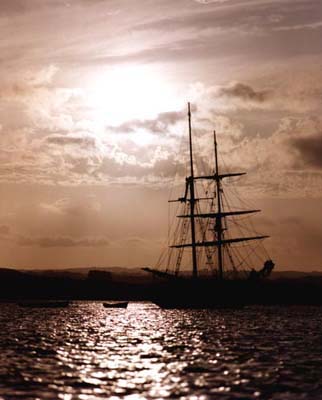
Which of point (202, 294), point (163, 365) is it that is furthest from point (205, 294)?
point (163, 365)

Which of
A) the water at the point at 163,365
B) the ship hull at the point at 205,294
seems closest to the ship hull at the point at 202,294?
the ship hull at the point at 205,294

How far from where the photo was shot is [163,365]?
42188mm

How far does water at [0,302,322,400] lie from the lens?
105 ft

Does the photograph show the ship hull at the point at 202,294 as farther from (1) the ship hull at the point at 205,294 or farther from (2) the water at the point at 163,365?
(2) the water at the point at 163,365

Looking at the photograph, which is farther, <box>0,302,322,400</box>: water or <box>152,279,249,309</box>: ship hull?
<box>152,279,249,309</box>: ship hull

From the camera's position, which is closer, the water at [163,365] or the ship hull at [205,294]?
the water at [163,365]

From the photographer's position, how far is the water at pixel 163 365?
105ft

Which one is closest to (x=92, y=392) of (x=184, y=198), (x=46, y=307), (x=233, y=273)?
(x=184, y=198)

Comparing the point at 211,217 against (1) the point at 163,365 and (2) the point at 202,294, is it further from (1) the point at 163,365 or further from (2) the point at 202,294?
(1) the point at 163,365

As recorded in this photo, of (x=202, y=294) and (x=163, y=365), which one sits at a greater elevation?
(x=202, y=294)

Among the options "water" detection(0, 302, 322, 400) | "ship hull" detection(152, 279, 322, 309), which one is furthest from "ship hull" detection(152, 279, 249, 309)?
"water" detection(0, 302, 322, 400)

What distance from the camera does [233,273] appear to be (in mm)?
137625

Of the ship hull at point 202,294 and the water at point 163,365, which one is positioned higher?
the ship hull at point 202,294

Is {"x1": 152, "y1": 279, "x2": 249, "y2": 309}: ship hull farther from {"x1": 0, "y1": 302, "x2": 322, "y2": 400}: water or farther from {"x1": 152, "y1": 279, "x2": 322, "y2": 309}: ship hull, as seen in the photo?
{"x1": 0, "y1": 302, "x2": 322, "y2": 400}: water
